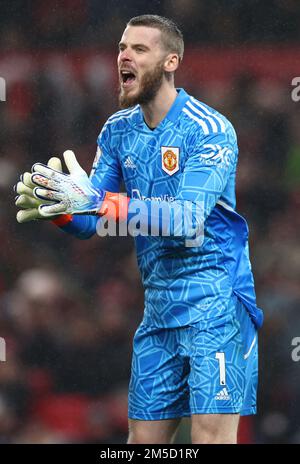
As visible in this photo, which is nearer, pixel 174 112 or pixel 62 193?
pixel 62 193

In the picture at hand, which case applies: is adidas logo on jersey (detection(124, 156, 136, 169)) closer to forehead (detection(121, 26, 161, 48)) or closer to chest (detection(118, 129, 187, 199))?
chest (detection(118, 129, 187, 199))

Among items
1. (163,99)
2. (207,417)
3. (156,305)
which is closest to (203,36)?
(163,99)

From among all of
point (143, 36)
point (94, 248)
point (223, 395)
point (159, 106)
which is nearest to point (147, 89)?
point (159, 106)

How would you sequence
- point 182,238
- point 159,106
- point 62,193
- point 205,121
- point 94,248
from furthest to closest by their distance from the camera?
point 94,248
point 159,106
point 205,121
point 182,238
point 62,193

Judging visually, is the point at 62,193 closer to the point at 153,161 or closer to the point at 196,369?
the point at 153,161

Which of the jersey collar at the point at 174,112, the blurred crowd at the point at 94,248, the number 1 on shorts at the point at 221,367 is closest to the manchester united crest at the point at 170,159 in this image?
the jersey collar at the point at 174,112

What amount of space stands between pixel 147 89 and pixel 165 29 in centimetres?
25

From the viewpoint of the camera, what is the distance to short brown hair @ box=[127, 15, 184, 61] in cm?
393

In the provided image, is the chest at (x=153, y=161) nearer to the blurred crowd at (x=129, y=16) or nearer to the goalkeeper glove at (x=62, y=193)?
the goalkeeper glove at (x=62, y=193)

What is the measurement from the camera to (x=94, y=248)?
564cm

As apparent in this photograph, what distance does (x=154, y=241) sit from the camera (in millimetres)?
3881

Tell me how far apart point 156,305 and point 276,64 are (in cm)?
213
